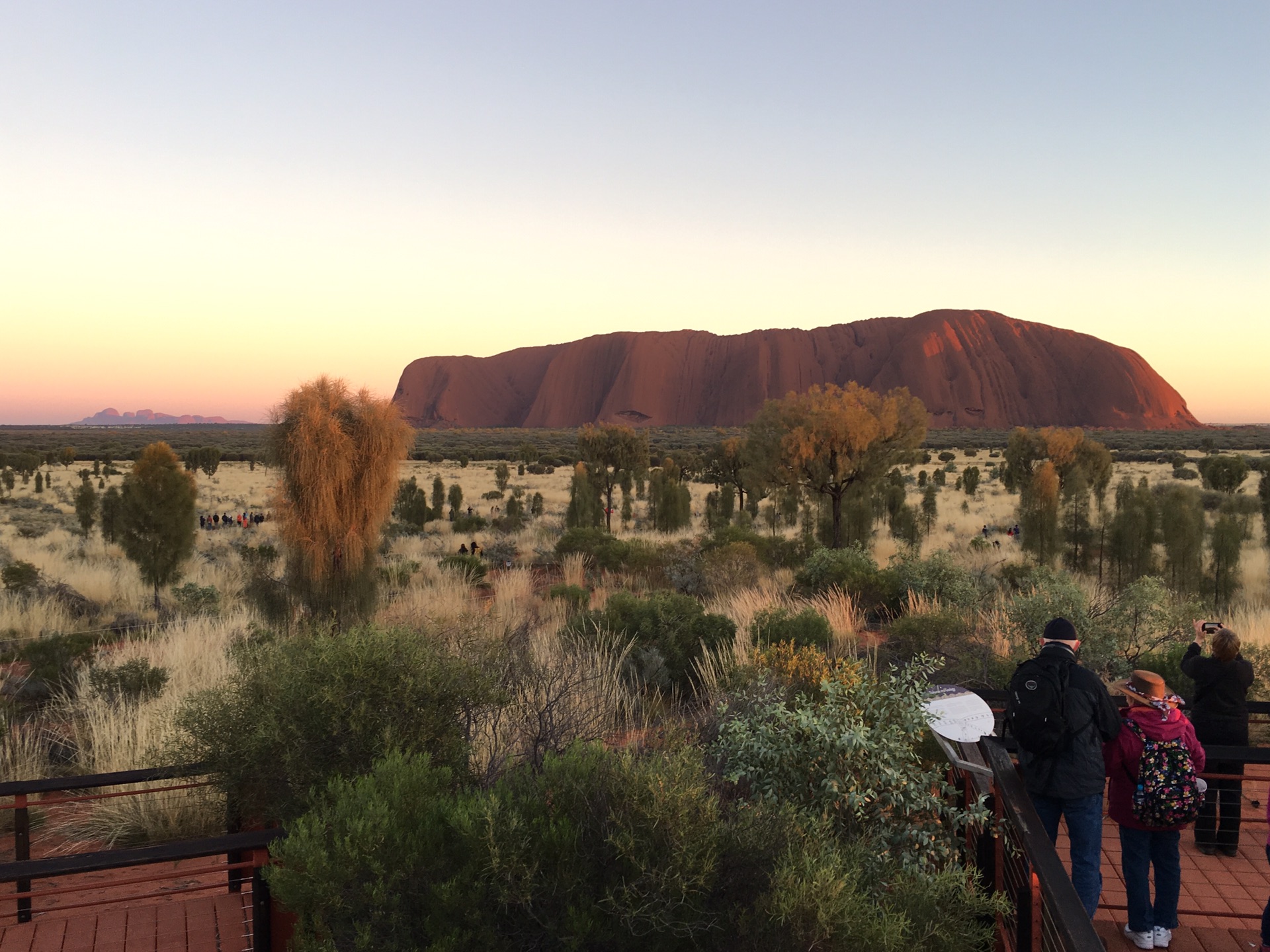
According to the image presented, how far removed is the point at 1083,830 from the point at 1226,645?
195 cm

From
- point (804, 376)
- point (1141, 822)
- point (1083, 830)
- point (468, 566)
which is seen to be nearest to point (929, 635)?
point (1141, 822)

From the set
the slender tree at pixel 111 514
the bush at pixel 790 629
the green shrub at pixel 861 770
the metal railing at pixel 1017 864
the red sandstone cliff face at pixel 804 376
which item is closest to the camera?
the metal railing at pixel 1017 864

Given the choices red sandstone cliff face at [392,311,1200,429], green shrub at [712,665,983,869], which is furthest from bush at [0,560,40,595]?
red sandstone cliff face at [392,311,1200,429]

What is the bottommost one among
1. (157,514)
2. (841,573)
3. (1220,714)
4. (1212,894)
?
(1212,894)

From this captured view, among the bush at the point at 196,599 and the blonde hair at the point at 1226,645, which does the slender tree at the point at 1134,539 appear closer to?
the blonde hair at the point at 1226,645

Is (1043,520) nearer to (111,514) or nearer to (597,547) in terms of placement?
(597,547)

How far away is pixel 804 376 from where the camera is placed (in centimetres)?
13312

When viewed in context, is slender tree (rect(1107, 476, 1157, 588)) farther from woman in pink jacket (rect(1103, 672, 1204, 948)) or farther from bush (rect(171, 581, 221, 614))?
bush (rect(171, 581, 221, 614))

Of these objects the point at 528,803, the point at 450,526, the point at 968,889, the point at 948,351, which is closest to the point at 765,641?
the point at 968,889

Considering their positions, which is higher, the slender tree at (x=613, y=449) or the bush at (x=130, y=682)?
the slender tree at (x=613, y=449)

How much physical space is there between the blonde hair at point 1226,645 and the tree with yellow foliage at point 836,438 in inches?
432

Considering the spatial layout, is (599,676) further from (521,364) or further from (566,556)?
(521,364)

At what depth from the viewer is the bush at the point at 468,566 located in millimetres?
13953

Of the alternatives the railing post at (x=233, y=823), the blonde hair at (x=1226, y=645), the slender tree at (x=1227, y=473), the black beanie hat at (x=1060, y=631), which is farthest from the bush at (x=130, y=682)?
the slender tree at (x=1227, y=473)
